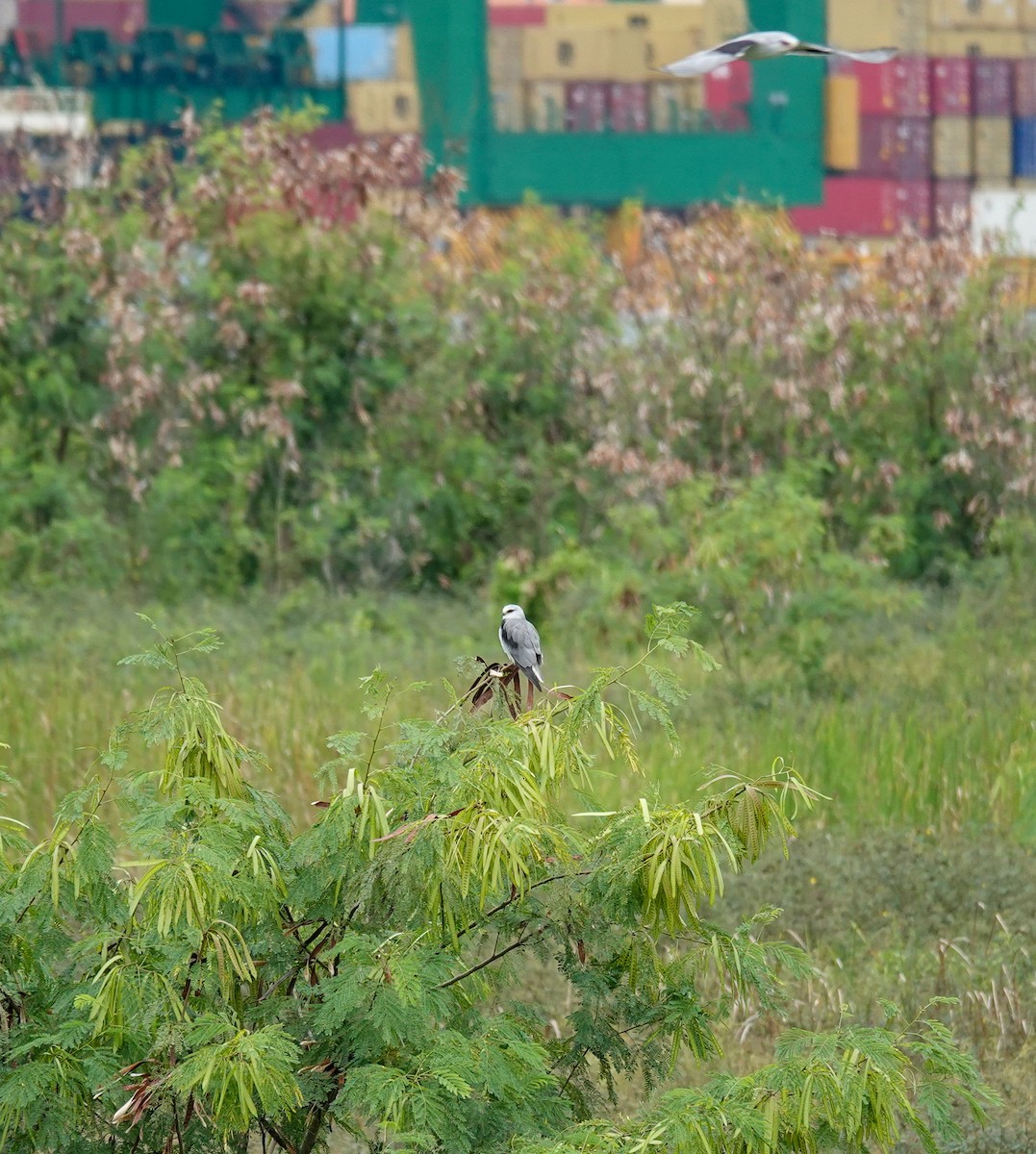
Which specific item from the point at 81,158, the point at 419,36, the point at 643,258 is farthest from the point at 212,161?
the point at 419,36

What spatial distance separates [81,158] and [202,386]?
73.4 inches

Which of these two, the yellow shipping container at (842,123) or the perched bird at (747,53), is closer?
the perched bird at (747,53)

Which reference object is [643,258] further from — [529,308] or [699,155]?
[699,155]

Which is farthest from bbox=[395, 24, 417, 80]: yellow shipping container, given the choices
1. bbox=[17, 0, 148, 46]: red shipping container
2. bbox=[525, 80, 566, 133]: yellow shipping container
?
bbox=[17, 0, 148, 46]: red shipping container

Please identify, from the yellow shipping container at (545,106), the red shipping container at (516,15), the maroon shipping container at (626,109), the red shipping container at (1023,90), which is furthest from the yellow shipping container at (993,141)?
the red shipping container at (516,15)

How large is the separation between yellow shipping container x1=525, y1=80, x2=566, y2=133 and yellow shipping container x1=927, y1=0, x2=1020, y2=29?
242 inches

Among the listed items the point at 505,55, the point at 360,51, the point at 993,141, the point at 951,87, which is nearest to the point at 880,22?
the point at 951,87

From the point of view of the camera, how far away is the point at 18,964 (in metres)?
2.81

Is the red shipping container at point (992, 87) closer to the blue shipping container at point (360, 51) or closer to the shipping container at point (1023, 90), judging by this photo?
the shipping container at point (1023, 90)

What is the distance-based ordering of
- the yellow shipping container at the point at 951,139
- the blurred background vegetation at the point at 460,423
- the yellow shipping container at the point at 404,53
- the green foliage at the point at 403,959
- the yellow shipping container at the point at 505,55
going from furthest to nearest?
the yellow shipping container at the point at 951,139 < the yellow shipping container at the point at 505,55 < the yellow shipping container at the point at 404,53 < the blurred background vegetation at the point at 460,423 < the green foliage at the point at 403,959

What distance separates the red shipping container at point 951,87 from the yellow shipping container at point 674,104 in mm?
3921

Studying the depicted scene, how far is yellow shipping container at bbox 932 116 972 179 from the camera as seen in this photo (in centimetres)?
2966

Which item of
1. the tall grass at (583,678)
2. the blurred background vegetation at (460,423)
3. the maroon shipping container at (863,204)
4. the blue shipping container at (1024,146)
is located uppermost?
the blue shipping container at (1024,146)

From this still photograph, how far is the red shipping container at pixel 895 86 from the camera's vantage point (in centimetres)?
2981
